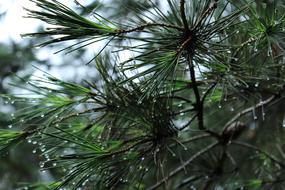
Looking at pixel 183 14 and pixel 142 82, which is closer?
pixel 183 14

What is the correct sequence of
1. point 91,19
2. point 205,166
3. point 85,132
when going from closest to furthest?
point 91,19, point 85,132, point 205,166

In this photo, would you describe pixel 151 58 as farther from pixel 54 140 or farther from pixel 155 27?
pixel 54 140

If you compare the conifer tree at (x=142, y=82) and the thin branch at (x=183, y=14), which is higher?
the thin branch at (x=183, y=14)

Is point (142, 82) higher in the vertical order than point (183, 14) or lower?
lower

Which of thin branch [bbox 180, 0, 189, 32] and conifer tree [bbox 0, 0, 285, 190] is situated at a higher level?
thin branch [bbox 180, 0, 189, 32]

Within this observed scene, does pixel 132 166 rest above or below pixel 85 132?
below

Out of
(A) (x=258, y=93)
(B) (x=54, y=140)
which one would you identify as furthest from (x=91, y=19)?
(A) (x=258, y=93)

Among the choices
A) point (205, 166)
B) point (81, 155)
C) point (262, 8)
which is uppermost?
point (262, 8)

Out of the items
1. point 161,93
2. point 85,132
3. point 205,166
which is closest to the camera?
point 161,93
